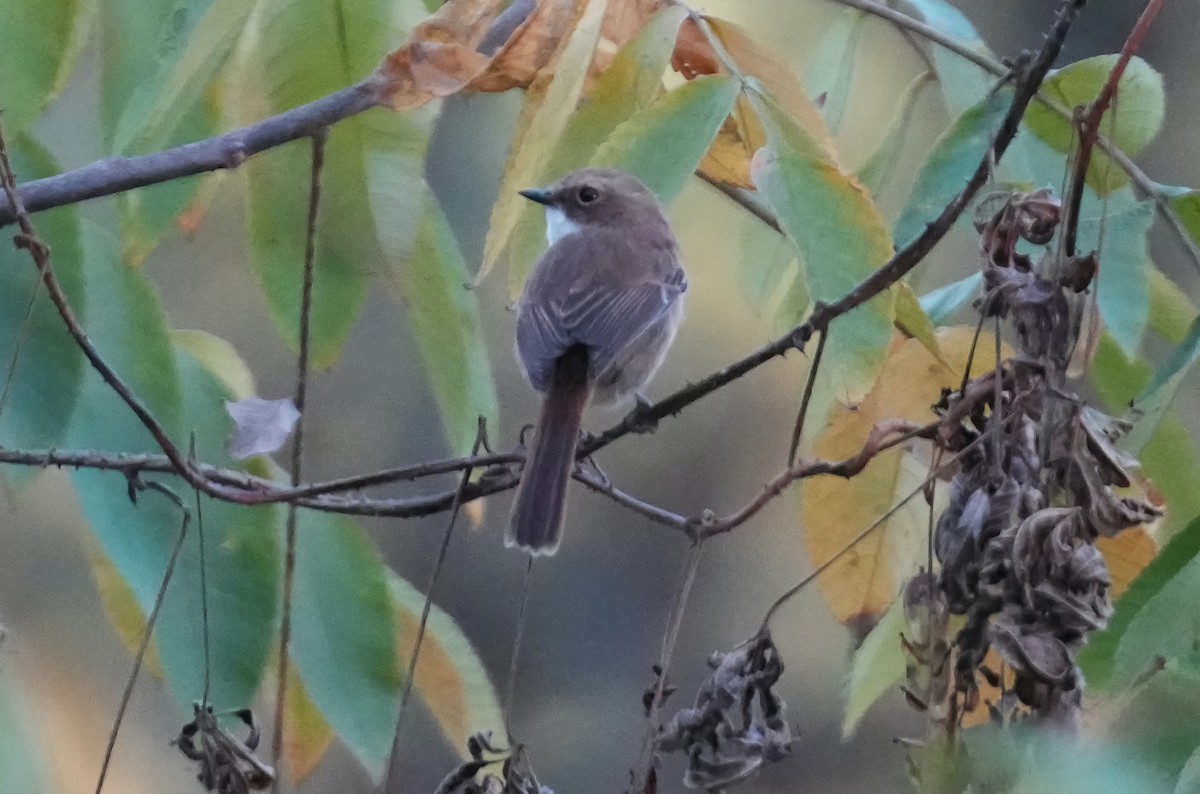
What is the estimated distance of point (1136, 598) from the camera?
836 mm

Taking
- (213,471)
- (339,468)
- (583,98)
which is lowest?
(213,471)

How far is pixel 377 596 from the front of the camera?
3.91 ft

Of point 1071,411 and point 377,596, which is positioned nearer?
point 1071,411

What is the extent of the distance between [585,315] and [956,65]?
49cm

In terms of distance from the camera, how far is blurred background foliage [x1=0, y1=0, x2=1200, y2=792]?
1088 mm

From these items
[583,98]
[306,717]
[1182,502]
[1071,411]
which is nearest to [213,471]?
[306,717]

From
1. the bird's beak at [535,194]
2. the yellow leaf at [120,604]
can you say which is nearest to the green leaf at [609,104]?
the bird's beak at [535,194]

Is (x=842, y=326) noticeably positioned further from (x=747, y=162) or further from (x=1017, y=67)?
(x=747, y=162)

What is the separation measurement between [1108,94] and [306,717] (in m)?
0.99

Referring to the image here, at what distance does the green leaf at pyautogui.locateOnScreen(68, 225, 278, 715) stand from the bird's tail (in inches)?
9.5

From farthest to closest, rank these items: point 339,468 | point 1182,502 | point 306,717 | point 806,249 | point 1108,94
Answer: point 339,468
point 306,717
point 1182,502
point 806,249
point 1108,94

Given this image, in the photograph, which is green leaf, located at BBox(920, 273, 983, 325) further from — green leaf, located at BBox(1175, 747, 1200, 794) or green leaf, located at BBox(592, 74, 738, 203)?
green leaf, located at BBox(1175, 747, 1200, 794)

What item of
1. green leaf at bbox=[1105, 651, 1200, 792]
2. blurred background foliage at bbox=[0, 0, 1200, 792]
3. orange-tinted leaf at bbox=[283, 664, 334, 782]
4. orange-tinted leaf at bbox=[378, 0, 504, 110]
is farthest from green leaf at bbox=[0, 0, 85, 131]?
green leaf at bbox=[1105, 651, 1200, 792]

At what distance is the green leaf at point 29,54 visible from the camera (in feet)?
3.45
